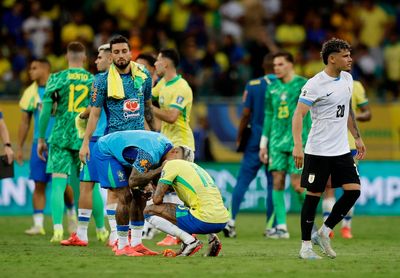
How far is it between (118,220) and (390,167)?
10.5 metres

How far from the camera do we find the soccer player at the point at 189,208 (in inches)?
460

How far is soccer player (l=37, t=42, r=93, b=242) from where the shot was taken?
1461 cm

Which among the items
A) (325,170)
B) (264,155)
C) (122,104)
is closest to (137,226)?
(122,104)

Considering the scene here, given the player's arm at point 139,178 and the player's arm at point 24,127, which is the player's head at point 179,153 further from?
the player's arm at point 24,127

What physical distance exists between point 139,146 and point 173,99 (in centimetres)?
310

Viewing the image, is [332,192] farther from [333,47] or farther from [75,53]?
[333,47]

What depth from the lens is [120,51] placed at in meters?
12.6

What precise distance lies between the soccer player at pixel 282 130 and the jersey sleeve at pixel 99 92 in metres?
3.66

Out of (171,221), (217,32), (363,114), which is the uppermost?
(217,32)

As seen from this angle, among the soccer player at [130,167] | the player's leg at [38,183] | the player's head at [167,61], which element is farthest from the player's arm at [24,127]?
the soccer player at [130,167]

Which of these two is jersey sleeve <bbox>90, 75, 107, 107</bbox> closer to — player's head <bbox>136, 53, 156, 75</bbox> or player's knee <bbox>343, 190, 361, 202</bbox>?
player's head <bbox>136, 53, 156, 75</bbox>

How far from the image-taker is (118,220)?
11930 millimetres

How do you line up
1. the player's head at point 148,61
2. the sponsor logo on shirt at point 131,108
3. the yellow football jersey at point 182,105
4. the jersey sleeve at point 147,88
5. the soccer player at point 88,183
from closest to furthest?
the sponsor logo on shirt at point 131,108, the jersey sleeve at point 147,88, the soccer player at point 88,183, the yellow football jersey at point 182,105, the player's head at point 148,61

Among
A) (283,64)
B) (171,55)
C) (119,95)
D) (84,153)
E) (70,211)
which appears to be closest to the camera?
(84,153)
